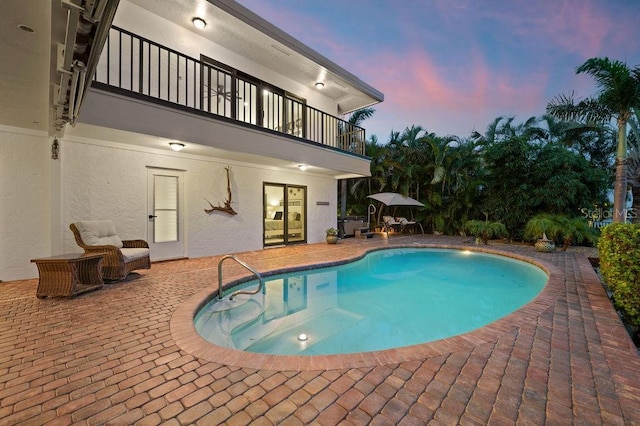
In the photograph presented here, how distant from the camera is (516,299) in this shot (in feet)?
18.3

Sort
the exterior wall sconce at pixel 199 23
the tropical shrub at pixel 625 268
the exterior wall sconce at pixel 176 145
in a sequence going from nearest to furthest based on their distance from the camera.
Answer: the tropical shrub at pixel 625 268 < the exterior wall sconce at pixel 176 145 < the exterior wall sconce at pixel 199 23

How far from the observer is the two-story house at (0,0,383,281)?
326cm

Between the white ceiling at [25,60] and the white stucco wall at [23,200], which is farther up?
the white ceiling at [25,60]

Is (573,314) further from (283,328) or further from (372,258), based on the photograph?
(372,258)

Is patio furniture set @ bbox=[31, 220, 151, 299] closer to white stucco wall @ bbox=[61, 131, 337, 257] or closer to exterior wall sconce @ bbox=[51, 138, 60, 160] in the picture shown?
white stucco wall @ bbox=[61, 131, 337, 257]

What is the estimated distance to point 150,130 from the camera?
5.68m

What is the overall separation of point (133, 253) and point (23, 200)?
263cm

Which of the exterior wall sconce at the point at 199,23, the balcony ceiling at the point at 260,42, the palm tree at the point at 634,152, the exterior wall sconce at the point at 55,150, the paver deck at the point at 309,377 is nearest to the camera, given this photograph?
the paver deck at the point at 309,377

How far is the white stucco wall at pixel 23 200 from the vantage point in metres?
5.56

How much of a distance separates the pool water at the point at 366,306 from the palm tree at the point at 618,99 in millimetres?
Result: 3379

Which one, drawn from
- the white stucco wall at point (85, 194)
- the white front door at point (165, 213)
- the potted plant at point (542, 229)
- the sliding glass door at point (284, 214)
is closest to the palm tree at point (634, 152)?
the potted plant at point (542, 229)

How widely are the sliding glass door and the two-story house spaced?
0.19ft

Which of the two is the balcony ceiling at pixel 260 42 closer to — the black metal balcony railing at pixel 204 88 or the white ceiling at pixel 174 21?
the white ceiling at pixel 174 21

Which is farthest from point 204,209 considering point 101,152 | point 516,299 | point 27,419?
point 516,299
